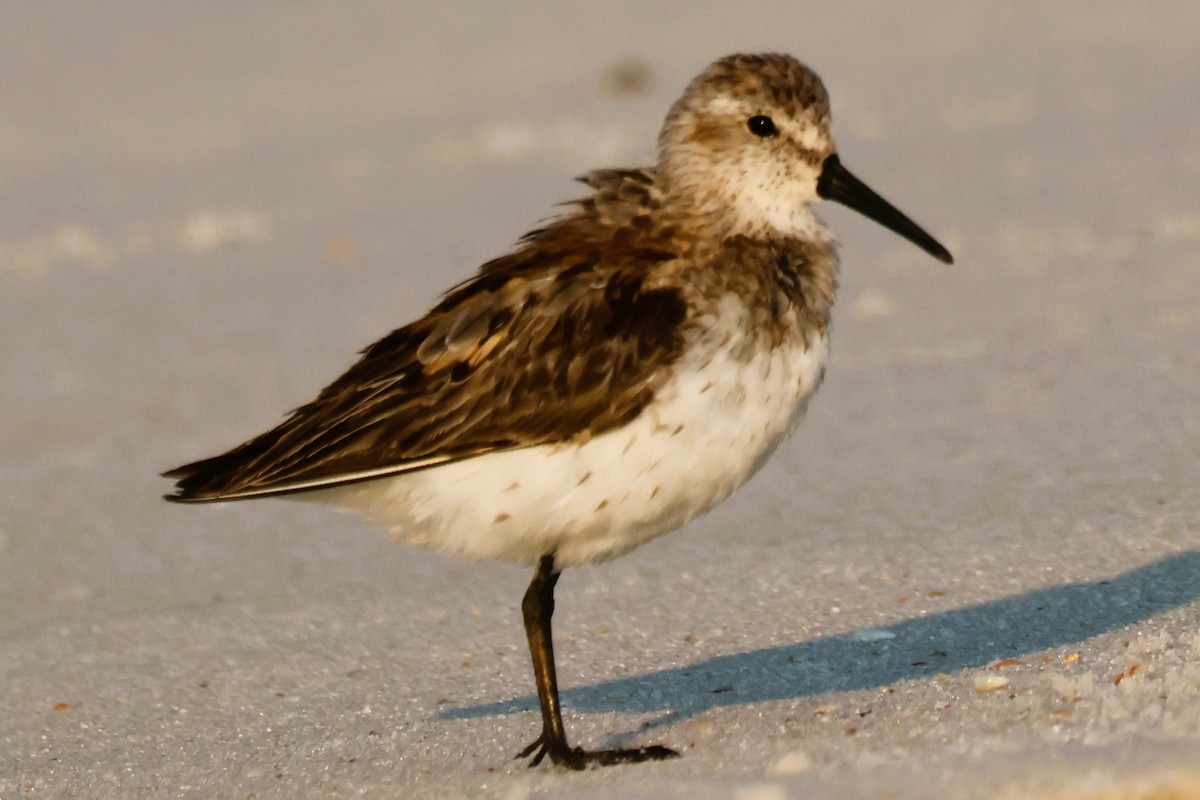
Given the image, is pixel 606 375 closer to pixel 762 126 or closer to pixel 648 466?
pixel 648 466

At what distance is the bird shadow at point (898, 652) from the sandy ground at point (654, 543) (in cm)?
2

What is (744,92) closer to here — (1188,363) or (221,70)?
(1188,363)

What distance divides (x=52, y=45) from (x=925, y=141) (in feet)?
17.6

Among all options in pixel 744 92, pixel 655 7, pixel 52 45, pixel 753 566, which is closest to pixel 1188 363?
pixel 753 566

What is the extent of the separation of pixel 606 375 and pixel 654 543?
214 centimetres

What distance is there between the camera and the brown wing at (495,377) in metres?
4.76

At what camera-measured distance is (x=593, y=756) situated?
5.00m

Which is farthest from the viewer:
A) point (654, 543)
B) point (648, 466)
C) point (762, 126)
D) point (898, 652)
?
point (654, 543)

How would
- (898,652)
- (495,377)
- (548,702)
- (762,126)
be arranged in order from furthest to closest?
1. (898,652)
2. (762,126)
3. (548,702)
4. (495,377)

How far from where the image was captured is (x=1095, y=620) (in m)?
5.55

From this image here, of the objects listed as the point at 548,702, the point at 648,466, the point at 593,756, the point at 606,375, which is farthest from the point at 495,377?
the point at 593,756

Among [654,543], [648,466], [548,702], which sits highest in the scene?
[648,466]

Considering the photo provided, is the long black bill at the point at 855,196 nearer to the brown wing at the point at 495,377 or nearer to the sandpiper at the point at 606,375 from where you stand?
the sandpiper at the point at 606,375

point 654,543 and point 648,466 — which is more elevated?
point 648,466
